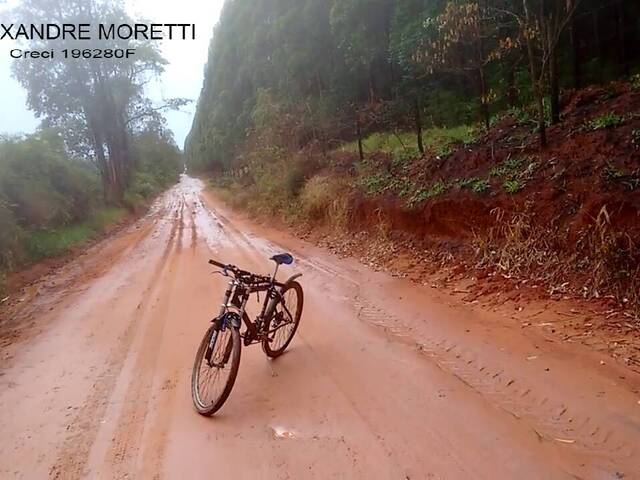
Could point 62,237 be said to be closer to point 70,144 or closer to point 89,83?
point 70,144

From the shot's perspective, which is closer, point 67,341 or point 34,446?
point 34,446

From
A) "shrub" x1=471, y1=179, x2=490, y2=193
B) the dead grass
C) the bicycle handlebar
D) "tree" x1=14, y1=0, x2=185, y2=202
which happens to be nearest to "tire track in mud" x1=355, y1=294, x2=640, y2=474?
the dead grass

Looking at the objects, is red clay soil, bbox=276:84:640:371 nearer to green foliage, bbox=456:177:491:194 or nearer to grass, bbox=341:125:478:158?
green foliage, bbox=456:177:491:194

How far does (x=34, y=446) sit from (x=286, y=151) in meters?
14.1

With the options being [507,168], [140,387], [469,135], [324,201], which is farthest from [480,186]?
[140,387]

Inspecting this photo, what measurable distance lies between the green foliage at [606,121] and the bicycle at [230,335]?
195 inches

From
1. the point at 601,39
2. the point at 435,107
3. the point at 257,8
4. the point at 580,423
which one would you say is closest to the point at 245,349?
the point at 580,423

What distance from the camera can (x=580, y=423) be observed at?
3.01 metres

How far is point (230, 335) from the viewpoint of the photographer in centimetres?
363

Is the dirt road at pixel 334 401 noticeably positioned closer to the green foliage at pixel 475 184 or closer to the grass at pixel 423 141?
the green foliage at pixel 475 184

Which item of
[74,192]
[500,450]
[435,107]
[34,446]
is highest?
[435,107]

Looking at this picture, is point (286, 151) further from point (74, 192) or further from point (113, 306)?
point (113, 306)

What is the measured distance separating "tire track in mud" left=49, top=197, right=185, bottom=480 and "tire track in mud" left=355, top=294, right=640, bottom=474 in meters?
2.75

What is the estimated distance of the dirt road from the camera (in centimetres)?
282
